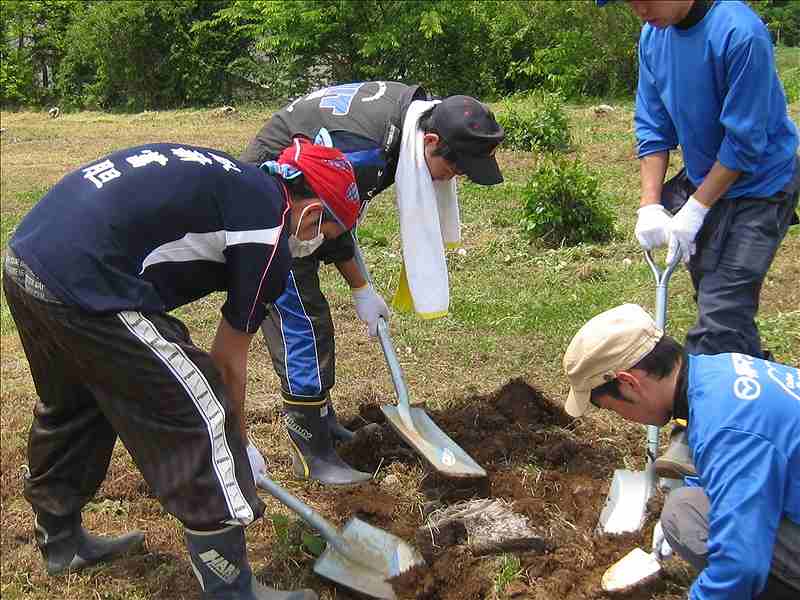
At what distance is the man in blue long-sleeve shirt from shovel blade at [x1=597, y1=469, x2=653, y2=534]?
8.3 inches

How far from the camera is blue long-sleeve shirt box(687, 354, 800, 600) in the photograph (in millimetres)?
2051

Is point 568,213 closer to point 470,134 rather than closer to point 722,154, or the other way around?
point 470,134

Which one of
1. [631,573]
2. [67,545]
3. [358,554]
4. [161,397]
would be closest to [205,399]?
[161,397]

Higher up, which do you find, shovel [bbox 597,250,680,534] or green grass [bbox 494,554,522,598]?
shovel [bbox 597,250,680,534]

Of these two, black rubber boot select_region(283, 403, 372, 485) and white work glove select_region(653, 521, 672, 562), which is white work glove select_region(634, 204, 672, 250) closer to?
white work glove select_region(653, 521, 672, 562)

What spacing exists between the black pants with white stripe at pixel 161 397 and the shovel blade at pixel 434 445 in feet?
3.29

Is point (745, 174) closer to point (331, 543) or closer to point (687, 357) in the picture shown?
point (687, 357)

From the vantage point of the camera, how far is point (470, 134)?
11.0 feet

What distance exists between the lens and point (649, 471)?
10.8 feet

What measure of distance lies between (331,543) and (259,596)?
355mm

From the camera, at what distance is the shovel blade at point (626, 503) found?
318 cm

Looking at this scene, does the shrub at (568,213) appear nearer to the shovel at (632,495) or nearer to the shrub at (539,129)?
the shrub at (539,129)

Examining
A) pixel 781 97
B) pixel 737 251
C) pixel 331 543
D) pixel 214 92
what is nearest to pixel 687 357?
pixel 737 251

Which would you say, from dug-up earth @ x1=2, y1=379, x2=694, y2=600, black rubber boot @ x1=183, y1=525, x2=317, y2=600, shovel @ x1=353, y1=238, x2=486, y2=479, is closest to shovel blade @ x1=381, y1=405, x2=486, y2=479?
shovel @ x1=353, y1=238, x2=486, y2=479
